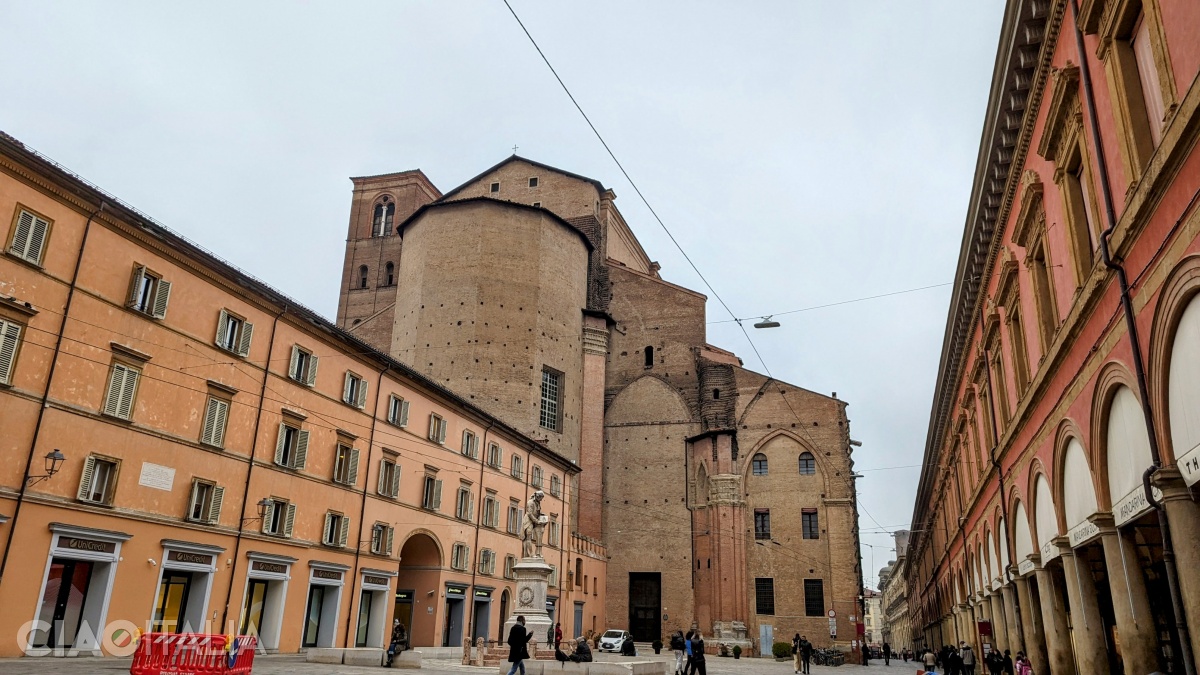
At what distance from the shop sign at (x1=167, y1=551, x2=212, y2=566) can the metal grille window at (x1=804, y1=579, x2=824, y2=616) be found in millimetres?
31514

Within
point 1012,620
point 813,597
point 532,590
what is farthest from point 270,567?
point 813,597

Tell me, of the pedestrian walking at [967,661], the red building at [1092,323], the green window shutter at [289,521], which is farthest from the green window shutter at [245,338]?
the pedestrian walking at [967,661]

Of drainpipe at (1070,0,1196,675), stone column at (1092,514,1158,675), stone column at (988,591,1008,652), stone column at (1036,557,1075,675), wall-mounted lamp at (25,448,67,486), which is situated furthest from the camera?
stone column at (988,591,1008,652)

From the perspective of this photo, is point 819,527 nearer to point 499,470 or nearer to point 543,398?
point 543,398

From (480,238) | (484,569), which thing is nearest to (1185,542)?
(484,569)

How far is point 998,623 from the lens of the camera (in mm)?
20422

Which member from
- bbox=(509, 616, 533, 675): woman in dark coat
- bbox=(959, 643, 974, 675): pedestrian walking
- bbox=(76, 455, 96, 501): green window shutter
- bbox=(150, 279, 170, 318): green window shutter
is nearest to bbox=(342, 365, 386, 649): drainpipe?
bbox=(150, 279, 170, 318): green window shutter

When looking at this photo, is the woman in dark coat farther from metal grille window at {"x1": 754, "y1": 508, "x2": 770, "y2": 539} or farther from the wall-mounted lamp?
metal grille window at {"x1": 754, "y1": 508, "x2": 770, "y2": 539}

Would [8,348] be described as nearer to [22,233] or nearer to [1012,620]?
[22,233]

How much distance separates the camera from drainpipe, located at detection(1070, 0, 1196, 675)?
7805 millimetres

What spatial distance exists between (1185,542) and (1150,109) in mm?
4177

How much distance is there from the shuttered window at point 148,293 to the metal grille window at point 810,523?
112 feet

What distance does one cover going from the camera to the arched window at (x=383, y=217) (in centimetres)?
5562

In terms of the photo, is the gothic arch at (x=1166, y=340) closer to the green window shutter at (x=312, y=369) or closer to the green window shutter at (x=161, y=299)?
the green window shutter at (x=161, y=299)
